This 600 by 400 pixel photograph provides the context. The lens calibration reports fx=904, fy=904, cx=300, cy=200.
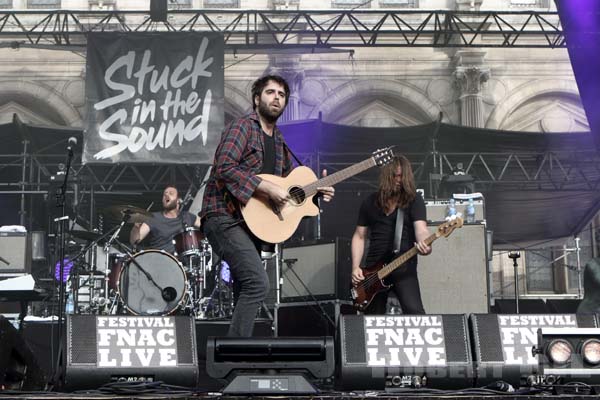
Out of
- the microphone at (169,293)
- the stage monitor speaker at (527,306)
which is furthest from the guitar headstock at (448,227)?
the stage monitor speaker at (527,306)

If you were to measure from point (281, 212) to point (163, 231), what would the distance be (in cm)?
575

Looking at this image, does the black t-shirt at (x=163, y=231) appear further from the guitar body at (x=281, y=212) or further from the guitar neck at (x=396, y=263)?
the guitar body at (x=281, y=212)

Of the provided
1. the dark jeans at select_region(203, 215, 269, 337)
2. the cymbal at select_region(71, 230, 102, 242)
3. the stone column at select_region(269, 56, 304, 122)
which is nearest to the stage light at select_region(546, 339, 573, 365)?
the dark jeans at select_region(203, 215, 269, 337)

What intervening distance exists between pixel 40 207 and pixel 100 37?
3.12 m

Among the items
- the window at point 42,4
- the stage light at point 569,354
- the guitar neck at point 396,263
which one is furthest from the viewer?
the window at point 42,4

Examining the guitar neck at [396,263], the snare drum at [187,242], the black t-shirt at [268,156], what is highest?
the snare drum at [187,242]

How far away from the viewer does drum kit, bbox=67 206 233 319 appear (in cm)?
1019

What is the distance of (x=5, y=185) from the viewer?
1441 cm

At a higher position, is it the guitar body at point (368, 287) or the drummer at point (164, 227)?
the drummer at point (164, 227)

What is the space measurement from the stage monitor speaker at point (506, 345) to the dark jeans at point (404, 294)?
1741 millimetres

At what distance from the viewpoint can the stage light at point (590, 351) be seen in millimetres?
4398

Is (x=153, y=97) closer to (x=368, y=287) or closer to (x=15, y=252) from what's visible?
(x=15, y=252)

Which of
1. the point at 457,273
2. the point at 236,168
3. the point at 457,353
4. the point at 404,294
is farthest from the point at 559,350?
the point at 457,273

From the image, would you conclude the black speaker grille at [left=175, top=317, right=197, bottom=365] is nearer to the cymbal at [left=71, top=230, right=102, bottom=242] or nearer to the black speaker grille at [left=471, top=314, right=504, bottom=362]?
the black speaker grille at [left=471, top=314, right=504, bottom=362]
